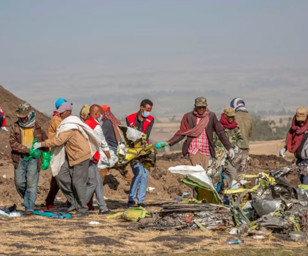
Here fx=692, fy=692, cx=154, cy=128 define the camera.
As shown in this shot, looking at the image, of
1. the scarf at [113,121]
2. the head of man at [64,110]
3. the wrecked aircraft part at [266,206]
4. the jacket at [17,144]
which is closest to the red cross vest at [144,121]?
the scarf at [113,121]

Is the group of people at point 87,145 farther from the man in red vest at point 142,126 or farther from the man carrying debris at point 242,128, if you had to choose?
the man carrying debris at point 242,128

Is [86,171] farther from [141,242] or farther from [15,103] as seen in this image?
[15,103]

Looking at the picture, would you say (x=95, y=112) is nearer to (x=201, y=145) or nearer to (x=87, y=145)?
(x=87, y=145)

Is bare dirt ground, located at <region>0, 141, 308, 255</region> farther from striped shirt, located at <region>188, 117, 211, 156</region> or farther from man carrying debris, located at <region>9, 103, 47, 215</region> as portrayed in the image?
striped shirt, located at <region>188, 117, 211, 156</region>

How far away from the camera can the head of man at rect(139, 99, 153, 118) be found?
41.9 feet

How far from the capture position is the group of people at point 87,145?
37.2 feet

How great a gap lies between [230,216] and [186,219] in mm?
643

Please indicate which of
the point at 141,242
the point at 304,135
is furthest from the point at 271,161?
the point at 141,242

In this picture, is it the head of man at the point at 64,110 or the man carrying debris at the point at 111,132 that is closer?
the head of man at the point at 64,110

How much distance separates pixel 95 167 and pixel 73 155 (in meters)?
0.67

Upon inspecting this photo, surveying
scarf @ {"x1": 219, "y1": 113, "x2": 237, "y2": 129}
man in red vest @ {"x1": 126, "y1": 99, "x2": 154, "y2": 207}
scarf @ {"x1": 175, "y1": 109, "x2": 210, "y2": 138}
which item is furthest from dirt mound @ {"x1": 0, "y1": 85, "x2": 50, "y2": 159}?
scarf @ {"x1": 175, "y1": 109, "x2": 210, "y2": 138}

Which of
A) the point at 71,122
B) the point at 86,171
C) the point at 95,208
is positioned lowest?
the point at 95,208

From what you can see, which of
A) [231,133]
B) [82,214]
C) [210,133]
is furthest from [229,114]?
[82,214]

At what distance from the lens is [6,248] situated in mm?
8359
